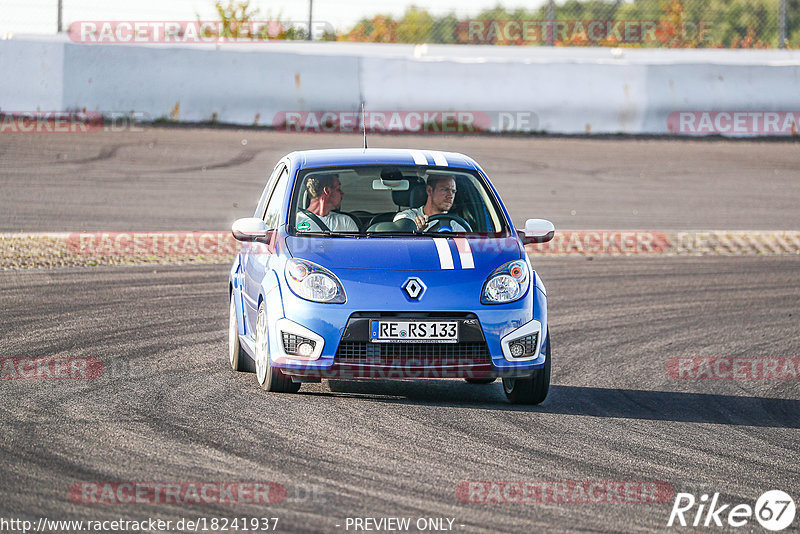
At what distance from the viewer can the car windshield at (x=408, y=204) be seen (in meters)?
7.90

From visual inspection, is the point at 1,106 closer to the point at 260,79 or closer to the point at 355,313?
the point at 260,79

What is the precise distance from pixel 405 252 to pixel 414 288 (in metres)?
0.35

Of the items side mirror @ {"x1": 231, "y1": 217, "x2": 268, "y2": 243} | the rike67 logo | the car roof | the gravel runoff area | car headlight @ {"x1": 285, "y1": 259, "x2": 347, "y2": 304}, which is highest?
the car roof

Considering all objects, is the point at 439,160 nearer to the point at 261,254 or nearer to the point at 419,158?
the point at 419,158

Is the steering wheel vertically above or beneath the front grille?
above

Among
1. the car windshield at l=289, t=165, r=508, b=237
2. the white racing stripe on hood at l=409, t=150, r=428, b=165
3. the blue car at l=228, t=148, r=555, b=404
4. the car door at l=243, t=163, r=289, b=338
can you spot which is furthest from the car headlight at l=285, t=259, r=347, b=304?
the white racing stripe on hood at l=409, t=150, r=428, b=165

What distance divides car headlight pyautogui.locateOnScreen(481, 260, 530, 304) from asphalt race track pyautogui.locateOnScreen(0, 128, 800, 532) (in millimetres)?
657

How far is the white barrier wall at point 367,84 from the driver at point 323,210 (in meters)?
13.9

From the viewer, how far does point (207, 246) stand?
14312 mm

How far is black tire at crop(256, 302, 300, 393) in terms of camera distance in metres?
7.32

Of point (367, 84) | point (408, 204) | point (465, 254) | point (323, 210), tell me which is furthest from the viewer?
point (367, 84)

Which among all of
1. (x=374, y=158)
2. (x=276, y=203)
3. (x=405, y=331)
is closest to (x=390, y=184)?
(x=374, y=158)

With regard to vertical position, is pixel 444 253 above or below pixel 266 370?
above

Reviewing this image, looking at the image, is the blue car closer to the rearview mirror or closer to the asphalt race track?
the rearview mirror
